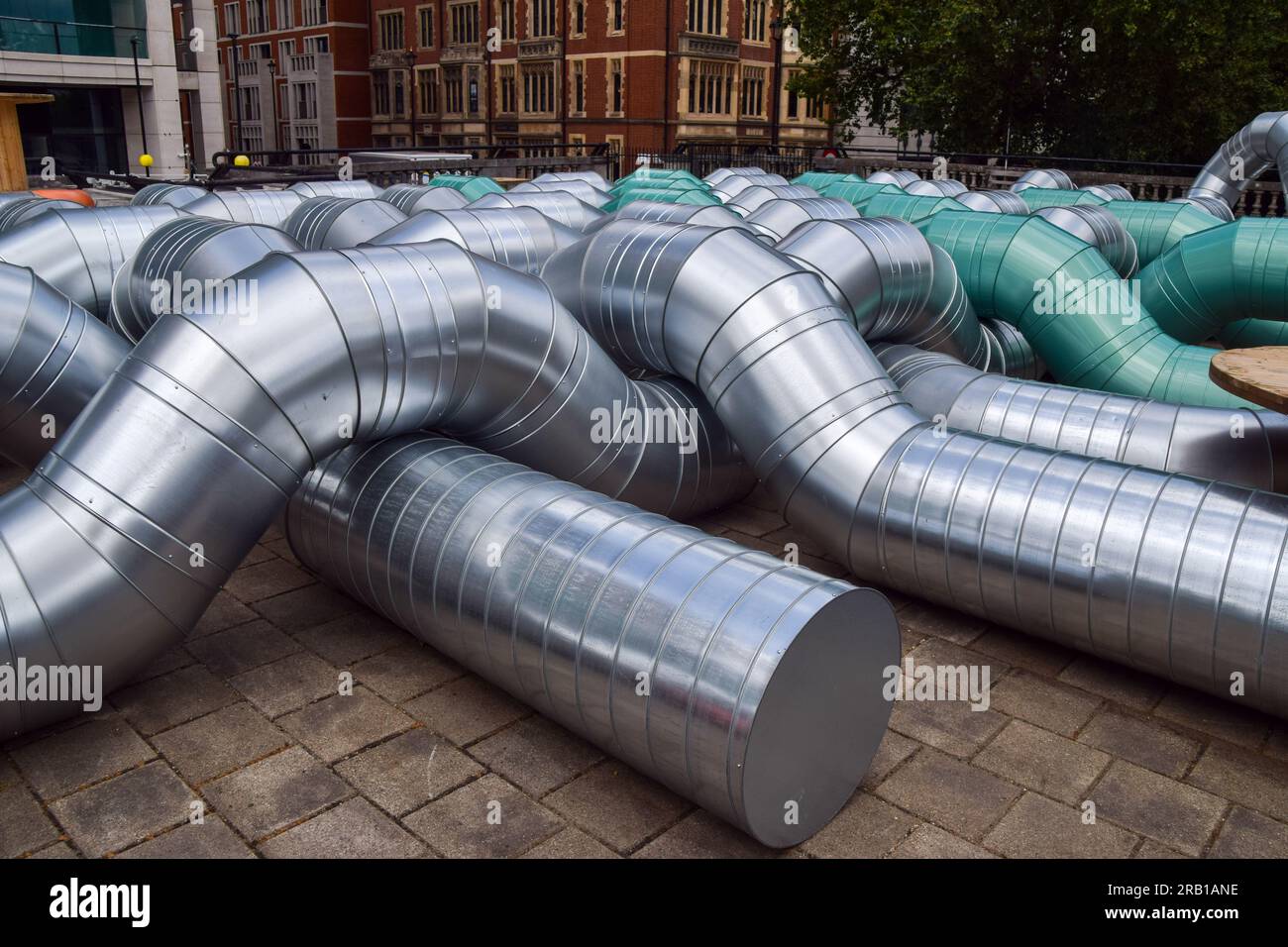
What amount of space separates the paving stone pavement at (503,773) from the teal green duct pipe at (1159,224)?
27.2 ft

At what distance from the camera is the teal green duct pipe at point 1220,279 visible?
8.91 metres

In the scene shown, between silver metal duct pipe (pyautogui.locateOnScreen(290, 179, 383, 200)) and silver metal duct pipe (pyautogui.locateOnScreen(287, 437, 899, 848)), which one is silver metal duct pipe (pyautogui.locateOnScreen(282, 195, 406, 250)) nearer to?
silver metal duct pipe (pyautogui.locateOnScreen(290, 179, 383, 200))

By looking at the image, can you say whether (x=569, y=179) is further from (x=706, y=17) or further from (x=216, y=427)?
(x=706, y=17)

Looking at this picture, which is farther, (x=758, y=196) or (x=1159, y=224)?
(x=758, y=196)

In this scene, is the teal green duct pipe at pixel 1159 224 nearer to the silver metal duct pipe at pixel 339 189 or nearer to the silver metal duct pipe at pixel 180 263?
the silver metal duct pipe at pixel 339 189

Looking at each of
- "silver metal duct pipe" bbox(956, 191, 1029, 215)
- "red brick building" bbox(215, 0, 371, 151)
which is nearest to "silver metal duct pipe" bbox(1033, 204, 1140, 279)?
"silver metal duct pipe" bbox(956, 191, 1029, 215)

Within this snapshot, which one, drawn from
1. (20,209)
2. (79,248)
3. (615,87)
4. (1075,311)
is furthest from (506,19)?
(1075,311)

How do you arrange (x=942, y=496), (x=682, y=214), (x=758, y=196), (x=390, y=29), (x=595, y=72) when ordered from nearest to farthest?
(x=942, y=496)
(x=682, y=214)
(x=758, y=196)
(x=595, y=72)
(x=390, y=29)

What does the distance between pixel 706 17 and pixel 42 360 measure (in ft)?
179

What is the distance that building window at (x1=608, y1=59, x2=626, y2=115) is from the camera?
2156 inches

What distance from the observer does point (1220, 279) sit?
30.3 feet

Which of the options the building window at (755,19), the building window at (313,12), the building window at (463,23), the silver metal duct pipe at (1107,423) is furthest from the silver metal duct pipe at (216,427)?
the building window at (313,12)

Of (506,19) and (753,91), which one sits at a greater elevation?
(506,19)

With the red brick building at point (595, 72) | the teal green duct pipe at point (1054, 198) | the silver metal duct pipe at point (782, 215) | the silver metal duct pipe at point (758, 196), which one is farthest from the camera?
the red brick building at point (595, 72)
